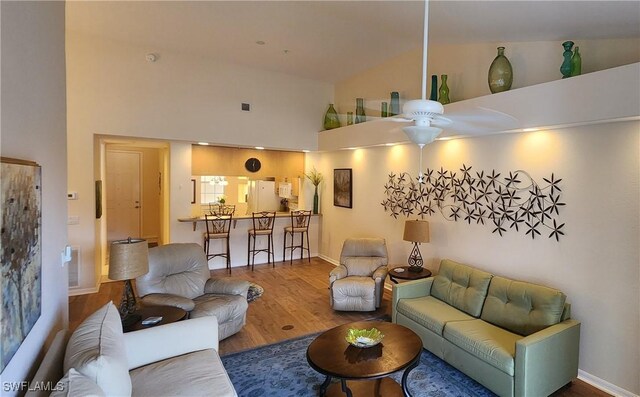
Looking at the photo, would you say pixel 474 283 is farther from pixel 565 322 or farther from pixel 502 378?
pixel 502 378

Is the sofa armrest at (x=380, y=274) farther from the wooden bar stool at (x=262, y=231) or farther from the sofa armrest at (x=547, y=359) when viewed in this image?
the wooden bar stool at (x=262, y=231)

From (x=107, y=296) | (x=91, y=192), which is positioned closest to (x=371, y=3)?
(x=91, y=192)

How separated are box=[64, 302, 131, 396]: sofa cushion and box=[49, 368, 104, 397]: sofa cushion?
0.06m

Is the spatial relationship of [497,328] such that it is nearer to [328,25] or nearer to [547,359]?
[547,359]

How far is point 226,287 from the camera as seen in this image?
3723mm

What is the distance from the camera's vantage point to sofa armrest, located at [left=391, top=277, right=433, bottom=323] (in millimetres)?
3645

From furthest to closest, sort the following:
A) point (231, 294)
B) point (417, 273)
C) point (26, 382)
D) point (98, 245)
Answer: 1. point (98, 245)
2. point (417, 273)
3. point (231, 294)
4. point (26, 382)

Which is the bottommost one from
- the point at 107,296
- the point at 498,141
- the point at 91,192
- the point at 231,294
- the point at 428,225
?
the point at 107,296

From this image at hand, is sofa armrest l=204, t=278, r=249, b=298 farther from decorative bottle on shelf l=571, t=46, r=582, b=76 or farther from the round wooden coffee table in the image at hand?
decorative bottle on shelf l=571, t=46, r=582, b=76

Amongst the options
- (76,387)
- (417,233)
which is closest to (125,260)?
(76,387)

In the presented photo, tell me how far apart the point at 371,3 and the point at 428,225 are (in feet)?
8.85

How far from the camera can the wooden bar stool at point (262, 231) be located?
643 centimetres

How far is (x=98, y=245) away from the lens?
534cm

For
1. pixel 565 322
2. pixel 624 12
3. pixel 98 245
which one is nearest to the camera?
pixel 624 12
